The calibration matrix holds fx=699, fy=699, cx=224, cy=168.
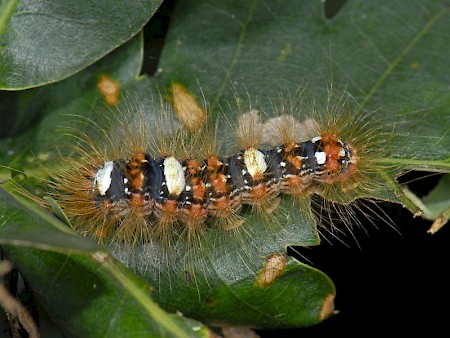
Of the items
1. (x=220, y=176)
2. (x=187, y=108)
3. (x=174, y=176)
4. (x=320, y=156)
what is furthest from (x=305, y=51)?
(x=174, y=176)

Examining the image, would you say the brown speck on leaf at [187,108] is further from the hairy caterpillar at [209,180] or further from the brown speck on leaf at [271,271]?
the brown speck on leaf at [271,271]

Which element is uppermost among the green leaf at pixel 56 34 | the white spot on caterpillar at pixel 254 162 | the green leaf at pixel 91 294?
the green leaf at pixel 56 34

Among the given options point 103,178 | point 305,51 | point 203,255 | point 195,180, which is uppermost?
point 305,51

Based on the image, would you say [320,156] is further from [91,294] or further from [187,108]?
[91,294]

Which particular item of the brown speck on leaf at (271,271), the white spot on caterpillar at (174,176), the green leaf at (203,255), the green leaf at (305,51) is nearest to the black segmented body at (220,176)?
the white spot on caterpillar at (174,176)

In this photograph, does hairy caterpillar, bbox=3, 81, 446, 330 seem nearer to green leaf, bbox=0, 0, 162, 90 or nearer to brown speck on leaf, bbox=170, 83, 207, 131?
brown speck on leaf, bbox=170, 83, 207, 131
